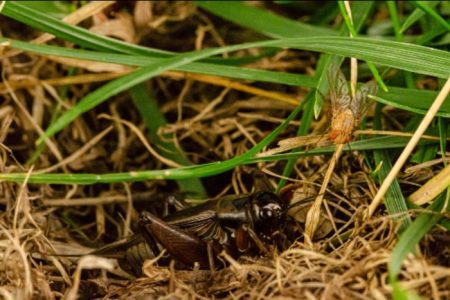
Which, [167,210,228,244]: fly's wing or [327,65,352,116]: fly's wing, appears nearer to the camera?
[327,65,352,116]: fly's wing

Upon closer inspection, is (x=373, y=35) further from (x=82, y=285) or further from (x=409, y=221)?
(x=82, y=285)

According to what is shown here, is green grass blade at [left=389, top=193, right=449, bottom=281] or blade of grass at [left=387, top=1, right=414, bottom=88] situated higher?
blade of grass at [left=387, top=1, right=414, bottom=88]

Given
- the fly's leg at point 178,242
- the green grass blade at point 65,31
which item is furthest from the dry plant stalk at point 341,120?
the green grass blade at point 65,31

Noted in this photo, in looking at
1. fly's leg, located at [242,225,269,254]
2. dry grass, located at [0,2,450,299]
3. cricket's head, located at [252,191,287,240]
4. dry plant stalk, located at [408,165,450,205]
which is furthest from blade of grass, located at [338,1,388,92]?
fly's leg, located at [242,225,269,254]

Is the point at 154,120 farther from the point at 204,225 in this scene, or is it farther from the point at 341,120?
the point at 341,120

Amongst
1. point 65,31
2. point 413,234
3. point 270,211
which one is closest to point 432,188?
point 413,234

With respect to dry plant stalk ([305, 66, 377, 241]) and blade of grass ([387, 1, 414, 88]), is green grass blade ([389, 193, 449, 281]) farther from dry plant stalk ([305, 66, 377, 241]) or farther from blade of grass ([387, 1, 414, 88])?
blade of grass ([387, 1, 414, 88])
